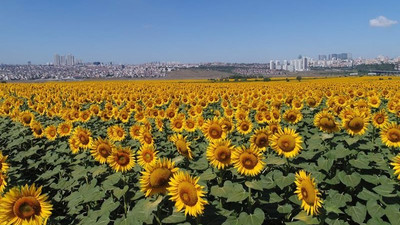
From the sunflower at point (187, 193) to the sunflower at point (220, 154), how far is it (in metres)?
1.01

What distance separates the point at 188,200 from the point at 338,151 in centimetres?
310

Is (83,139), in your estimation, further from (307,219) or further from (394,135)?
(394,135)

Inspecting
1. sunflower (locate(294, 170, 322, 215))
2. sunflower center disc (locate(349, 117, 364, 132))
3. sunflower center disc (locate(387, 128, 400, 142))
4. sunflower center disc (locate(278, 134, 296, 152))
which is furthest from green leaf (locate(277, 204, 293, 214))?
sunflower center disc (locate(387, 128, 400, 142))

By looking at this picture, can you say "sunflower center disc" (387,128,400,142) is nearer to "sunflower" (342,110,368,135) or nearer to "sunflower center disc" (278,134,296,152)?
"sunflower" (342,110,368,135)

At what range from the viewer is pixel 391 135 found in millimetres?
5922

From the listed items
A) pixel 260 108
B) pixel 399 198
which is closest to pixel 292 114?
pixel 260 108

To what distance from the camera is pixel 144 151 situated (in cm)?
535

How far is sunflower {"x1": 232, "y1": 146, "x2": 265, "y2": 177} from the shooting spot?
471 centimetres

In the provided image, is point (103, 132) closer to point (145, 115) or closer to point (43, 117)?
point (145, 115)

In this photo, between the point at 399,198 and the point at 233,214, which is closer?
the point at 233,214

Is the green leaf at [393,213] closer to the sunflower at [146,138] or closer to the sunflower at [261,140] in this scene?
the sunflower at [261,140]

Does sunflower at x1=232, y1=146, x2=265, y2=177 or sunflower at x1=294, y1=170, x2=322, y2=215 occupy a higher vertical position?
sunflower at x1=232, y1=146, x2=265, y2=177

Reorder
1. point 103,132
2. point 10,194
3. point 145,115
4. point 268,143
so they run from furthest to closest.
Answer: point 145,115
point 103,132
point 268,143
point 10,194

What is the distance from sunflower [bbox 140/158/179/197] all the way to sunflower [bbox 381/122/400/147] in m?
4.36
